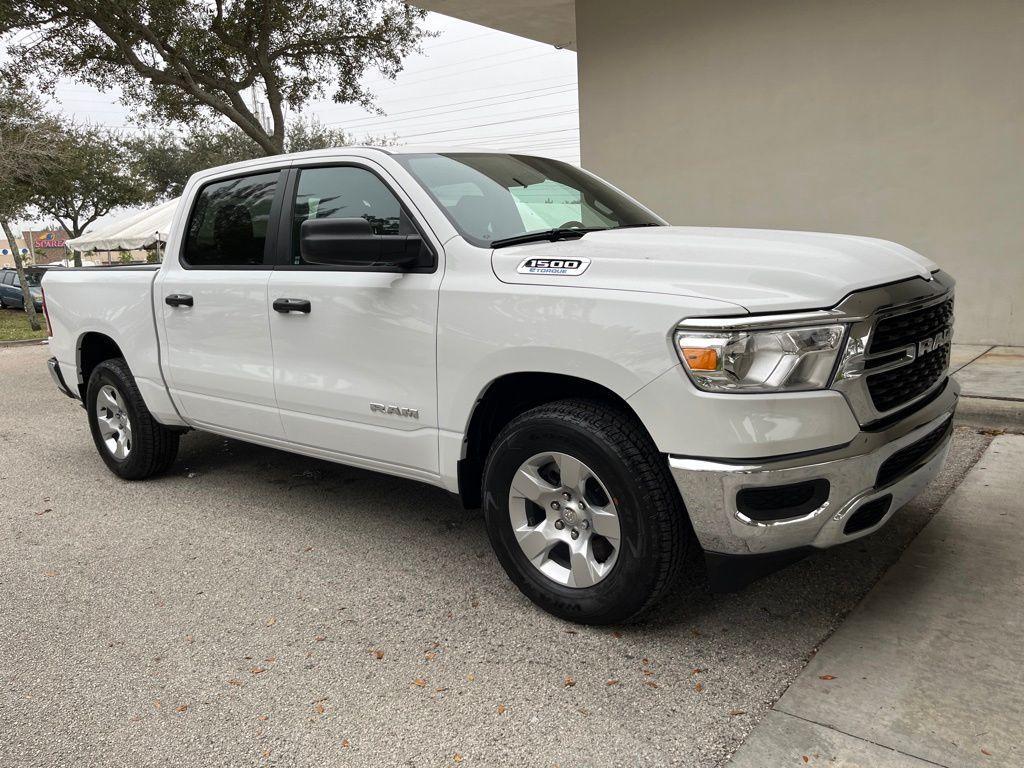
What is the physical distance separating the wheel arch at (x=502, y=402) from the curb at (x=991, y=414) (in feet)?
12.8

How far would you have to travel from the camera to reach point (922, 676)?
2.79 metres

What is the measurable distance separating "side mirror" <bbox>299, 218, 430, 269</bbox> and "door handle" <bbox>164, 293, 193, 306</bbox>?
1508 millimetres

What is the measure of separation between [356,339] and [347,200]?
729 millimetres

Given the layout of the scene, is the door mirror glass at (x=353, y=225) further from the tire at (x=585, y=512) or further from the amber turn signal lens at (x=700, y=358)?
the amber turn signal lens at (x=700, y=358)

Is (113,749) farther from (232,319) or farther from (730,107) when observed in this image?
(730,107)

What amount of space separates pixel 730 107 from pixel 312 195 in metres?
6.32

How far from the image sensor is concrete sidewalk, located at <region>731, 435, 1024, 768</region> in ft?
7.95

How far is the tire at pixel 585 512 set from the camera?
116 inches

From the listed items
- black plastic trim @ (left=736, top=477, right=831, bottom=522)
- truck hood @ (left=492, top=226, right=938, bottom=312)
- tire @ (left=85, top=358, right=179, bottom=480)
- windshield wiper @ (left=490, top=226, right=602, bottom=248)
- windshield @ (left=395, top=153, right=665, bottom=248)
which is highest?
windshield @ (left=395, top=153, right=665, bottom=248)

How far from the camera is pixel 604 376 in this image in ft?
9.75

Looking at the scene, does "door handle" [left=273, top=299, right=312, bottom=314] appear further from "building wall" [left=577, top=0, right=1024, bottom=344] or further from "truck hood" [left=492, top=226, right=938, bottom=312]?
"building wall" [left=577, top=0, right=1024, bottom=344]

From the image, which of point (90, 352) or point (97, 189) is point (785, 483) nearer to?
point (90, 352)

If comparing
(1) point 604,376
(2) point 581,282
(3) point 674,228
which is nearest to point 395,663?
(1) point 604,376

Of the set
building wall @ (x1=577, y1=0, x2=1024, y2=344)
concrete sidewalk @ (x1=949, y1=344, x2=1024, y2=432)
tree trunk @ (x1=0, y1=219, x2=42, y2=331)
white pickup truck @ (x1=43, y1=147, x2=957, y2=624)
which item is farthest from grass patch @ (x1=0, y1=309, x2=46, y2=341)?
concrete sidewalk @ (x1=949, y1=344, x2=1024, y2=432)
